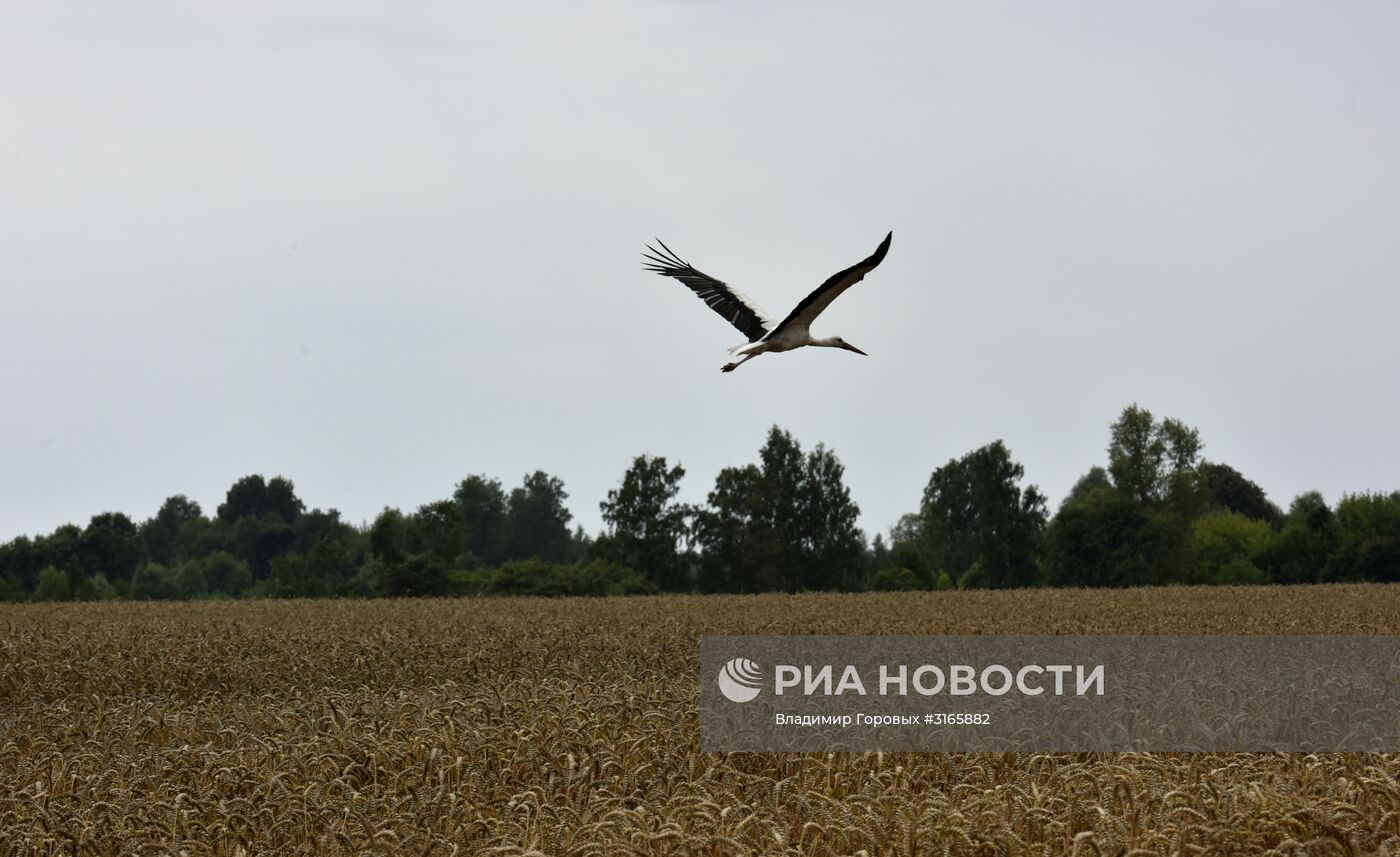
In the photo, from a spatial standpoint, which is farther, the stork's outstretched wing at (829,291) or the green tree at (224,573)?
the green tree at (224,573)

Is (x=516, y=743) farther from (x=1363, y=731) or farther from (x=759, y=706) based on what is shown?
(x=1363, y=731)

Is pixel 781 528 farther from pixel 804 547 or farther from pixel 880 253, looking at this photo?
pixel 880 253

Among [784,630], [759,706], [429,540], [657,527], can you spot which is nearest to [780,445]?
[657,527]

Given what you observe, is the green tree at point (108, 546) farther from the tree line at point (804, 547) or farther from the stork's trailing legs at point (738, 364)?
the stork's trailing legs at point (738, 364)

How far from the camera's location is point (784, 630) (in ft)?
78.2

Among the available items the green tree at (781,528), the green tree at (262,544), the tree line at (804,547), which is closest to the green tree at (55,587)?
the tree line at (804,547)

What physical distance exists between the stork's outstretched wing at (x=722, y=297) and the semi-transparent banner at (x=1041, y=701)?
3217mm

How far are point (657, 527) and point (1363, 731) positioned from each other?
235 feet

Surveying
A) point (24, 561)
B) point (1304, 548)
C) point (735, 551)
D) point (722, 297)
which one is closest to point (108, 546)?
point (24, 561)

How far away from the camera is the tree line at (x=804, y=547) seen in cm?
6725

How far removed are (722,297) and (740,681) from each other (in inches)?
189

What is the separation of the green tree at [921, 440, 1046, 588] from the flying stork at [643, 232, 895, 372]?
232ft

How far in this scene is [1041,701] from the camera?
1077 cm

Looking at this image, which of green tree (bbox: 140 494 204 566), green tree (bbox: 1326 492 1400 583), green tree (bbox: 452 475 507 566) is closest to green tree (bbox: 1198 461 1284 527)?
green tree (bbox: 1326 492 1400 583)
